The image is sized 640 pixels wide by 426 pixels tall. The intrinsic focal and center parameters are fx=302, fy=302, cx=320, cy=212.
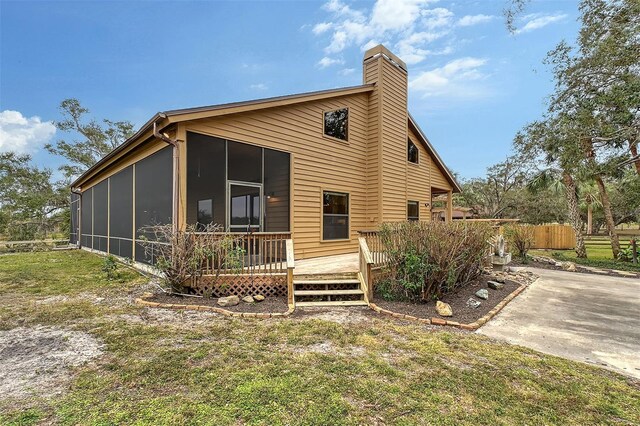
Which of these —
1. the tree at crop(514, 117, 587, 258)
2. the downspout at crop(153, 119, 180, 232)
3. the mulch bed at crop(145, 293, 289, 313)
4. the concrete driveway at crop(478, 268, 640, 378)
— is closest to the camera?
the concrete driveway at crop(478, 268, 640, 378)

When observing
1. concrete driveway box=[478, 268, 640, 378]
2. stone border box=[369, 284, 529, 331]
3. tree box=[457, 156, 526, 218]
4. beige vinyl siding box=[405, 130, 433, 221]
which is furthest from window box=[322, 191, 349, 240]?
tree box=[457, 156, 526, 218]

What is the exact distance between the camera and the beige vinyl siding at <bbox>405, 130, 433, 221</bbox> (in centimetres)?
1278

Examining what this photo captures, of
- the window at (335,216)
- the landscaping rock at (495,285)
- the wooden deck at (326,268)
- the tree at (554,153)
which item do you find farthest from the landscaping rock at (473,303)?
the tree at (554,153)

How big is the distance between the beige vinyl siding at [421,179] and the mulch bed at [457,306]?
21.1ft

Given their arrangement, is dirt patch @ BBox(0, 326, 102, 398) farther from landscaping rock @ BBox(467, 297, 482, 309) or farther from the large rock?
landscaping rock @ BBox(467, 297, 482, 309)

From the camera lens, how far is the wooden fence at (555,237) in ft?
60.6

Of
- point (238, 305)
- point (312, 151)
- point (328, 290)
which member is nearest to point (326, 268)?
point (328, 290)

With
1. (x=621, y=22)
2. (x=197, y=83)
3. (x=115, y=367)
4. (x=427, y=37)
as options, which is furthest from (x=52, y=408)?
(x=197, y=83)

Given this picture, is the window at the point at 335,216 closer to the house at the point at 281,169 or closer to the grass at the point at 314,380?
the house at the point at 281,169

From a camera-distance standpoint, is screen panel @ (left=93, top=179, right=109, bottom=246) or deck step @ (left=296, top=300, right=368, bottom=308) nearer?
deck step @ (left=296, top=300, right=368, bottom=308)

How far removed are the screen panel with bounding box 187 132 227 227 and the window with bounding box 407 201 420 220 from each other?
8195 mm

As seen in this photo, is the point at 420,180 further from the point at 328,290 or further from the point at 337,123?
the point at 328,290

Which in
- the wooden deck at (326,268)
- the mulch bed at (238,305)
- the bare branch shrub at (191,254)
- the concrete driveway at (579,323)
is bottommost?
the concrete driveway at (579,323)

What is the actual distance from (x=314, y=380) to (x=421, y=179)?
12.0 metres
